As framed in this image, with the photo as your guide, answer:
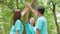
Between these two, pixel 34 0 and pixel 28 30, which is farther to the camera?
pixel 34 0

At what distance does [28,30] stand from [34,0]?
267cm

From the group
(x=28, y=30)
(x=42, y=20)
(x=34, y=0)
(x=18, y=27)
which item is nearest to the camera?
(x=42, y=20)

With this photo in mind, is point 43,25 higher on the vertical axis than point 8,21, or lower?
higher

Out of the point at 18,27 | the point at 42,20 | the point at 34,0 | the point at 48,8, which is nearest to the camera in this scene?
the point at 42,20

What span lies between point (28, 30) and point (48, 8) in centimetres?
547

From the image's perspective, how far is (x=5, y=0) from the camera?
26.8 feet

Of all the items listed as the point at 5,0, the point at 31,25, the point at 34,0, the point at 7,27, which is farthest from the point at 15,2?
the point at 31,25

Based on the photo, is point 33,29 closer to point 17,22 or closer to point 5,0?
point 17,22

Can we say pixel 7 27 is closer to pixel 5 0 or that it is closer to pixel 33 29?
pixel 5 0

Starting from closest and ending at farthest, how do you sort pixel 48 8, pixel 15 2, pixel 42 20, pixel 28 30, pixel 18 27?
pixel 42 20, pixel 18 27, pixel 28 30, pixel 15 2, pixel 48 8

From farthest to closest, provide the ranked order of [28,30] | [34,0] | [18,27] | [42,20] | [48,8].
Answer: [48,8], [34,0], [28,30], [18,27], [42,20]

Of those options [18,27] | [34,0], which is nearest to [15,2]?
[34,0]

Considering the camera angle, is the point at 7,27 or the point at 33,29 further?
the point at 7,27

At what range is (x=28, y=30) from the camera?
4043 mm
